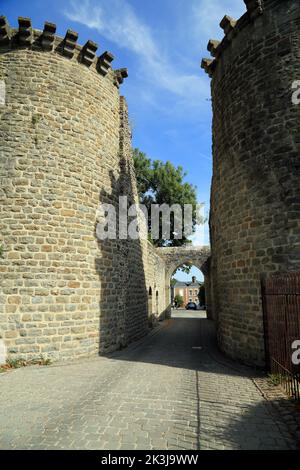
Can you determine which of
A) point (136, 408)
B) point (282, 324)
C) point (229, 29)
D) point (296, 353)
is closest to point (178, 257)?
point (229, 29)

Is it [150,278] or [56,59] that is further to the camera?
[150,278]

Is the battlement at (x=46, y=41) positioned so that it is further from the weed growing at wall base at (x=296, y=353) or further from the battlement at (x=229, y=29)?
Answer: the weed growing at wall base at (x=296, y=353)

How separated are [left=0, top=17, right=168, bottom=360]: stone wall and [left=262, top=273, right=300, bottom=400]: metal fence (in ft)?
14.7

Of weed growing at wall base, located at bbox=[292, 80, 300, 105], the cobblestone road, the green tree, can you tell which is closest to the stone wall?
the cobblestone road

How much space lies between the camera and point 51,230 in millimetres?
7789

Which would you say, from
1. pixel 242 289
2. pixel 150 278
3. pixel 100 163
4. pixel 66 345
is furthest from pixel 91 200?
pixel 150 278

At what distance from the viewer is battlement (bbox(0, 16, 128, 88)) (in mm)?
8211

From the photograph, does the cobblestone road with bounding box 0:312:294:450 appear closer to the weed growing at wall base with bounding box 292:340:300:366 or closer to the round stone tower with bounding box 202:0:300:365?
the weed growing at wall base with bounding box 292:340:300:366

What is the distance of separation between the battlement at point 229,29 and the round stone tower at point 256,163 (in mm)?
23

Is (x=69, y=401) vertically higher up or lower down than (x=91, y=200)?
lower down

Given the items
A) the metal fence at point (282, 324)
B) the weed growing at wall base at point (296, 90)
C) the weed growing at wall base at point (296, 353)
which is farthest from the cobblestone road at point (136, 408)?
the weed growing at wall base at point (296, 90)

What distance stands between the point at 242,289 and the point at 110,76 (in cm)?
794

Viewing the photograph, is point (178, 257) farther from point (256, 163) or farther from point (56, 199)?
point (256, 163)

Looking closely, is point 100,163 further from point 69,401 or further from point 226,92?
point 69,401
